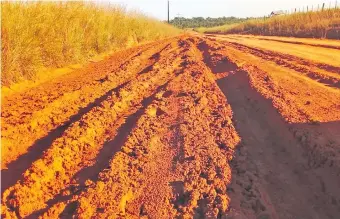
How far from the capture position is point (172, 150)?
14.9 ft

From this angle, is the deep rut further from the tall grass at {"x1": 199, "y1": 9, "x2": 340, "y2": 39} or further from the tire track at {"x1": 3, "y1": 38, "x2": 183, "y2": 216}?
the tall grass at {"x1": 199, "y1": 9, "x2": 340, "y2": 39}

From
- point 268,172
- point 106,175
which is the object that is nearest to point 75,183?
point 106,175

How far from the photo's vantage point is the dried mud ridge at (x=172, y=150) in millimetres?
3520

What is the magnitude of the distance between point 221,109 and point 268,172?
2045 millimetres

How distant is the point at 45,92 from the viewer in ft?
22.7

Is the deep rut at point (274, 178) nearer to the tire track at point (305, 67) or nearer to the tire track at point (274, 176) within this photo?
the tire track at point (274, 176)

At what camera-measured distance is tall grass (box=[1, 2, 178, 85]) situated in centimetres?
725

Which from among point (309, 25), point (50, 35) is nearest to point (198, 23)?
point (309, 25)

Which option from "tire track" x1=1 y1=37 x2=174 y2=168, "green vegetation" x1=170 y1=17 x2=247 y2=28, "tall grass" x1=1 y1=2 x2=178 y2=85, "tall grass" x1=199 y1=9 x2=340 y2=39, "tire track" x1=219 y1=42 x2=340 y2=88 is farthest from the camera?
"green vegetation" x1=170 y1=17 x2=247 y2=28

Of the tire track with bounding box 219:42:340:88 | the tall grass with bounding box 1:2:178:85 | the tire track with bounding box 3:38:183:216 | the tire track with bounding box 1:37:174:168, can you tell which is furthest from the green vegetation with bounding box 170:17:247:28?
the tire track with bounding box 3:38:183:216

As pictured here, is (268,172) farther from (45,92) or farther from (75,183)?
(45,92)

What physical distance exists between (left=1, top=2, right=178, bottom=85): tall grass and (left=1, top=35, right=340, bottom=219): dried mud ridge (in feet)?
2.25

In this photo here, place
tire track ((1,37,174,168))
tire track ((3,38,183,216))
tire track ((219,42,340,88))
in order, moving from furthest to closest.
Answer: tire track ((219,42,340,88)), tire track ((1,37,174,168)), tire track ((3,38,183,216))

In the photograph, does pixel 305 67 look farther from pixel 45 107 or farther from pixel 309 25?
pixel 309 25
